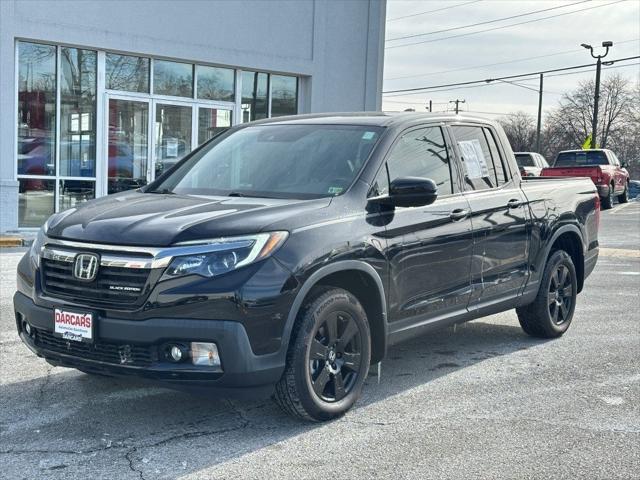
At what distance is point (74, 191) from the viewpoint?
17.3 metres

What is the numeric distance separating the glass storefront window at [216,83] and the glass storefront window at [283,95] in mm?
1176

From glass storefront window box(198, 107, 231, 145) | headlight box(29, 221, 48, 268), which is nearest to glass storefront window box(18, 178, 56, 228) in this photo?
glass storefront window box(198, 107, 231, 145)

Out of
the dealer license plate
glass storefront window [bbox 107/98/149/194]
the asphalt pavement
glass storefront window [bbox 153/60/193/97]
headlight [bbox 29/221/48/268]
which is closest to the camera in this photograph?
the asphalt pavement

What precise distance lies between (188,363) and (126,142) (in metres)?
14.3

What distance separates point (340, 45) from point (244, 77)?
283 centimetres

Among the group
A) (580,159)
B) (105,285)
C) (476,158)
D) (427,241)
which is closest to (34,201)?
(476,158)

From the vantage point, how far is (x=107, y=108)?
17672 millimetres

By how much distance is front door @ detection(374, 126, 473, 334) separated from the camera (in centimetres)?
545

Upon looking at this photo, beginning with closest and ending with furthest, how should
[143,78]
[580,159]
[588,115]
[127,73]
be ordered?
[127,73] < [143,78] < [580,159] < [588,115]

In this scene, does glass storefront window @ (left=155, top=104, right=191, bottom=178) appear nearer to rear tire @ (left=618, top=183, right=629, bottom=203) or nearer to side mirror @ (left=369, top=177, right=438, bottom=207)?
side mirror @ (left=369, top=177, right=438, bottom=207)

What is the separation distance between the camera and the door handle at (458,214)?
5.95m

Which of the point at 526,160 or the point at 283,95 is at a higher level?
the point at 283,95

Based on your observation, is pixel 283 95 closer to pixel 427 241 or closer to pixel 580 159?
pixel 580 159

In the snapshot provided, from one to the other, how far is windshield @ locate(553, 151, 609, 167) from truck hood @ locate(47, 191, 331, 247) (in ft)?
84.5
